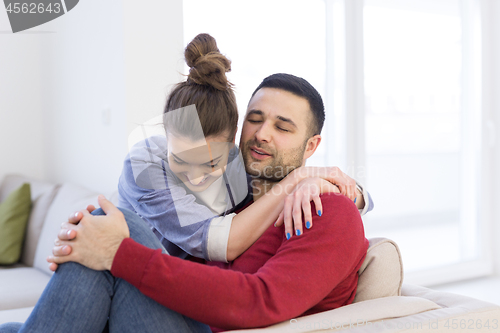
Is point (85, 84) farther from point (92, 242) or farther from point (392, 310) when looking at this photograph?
point (392, 310)

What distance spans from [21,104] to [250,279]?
124 inches

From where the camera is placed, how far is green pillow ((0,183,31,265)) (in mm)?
2482

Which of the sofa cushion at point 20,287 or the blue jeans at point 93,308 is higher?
the blue jeans at point 93,308

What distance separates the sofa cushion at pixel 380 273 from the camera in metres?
1.12

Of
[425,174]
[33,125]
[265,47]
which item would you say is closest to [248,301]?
[265,47]

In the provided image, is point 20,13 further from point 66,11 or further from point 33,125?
point 33,125

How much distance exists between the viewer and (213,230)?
3.88ft

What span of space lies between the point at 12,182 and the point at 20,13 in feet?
4.52

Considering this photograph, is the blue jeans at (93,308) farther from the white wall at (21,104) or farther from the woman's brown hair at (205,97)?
the white wall at (21,104)

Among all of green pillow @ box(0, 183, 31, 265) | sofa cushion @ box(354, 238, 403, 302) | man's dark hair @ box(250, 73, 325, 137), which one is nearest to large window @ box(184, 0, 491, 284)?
man's dark hair @ box(250, 73, 325, 137)

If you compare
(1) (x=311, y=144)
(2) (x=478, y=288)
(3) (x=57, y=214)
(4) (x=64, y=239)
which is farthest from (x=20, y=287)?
(2) (x=478, y=288)

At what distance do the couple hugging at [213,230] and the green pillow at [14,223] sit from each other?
1468 mm

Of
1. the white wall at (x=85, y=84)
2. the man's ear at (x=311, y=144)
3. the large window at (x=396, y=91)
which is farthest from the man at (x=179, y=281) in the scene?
the large window at (x=396, y=91)

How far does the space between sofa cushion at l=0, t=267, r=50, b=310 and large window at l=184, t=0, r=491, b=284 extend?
158 cm
